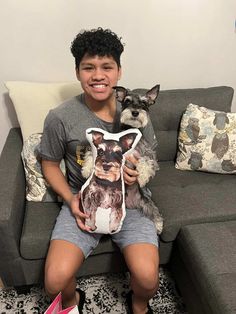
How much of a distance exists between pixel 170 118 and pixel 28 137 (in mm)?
892

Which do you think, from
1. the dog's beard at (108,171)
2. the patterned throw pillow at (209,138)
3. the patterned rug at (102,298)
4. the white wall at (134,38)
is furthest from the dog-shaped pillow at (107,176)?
the white wall at (134,38)

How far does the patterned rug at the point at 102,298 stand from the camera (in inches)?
62.1

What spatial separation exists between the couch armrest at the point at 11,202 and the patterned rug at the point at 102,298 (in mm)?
332

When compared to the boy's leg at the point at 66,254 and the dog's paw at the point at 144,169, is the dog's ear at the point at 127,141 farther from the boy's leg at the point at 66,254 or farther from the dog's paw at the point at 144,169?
the boy's leg at the point at 66,254

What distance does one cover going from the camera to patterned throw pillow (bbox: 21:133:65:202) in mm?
1642

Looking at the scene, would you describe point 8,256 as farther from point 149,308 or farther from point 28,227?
point 149,308

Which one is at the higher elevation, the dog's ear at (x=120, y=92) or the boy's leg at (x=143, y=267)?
the dog's ear at (x=120, y=92)

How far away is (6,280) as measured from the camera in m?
1.55

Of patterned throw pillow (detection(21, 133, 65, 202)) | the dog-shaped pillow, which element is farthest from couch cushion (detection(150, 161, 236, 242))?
patterned throw pillow (detection(21, 133, 65, 202))

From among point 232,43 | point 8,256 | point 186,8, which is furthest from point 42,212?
point 232,43

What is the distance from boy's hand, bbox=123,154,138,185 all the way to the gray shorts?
0.66 feet

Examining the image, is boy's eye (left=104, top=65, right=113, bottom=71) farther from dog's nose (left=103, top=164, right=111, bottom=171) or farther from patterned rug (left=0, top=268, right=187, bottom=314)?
patterned rug (left=0, top=268, right=187, bottom=314)

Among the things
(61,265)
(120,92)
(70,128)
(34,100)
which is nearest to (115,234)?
(61,265)

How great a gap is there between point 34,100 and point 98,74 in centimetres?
71
